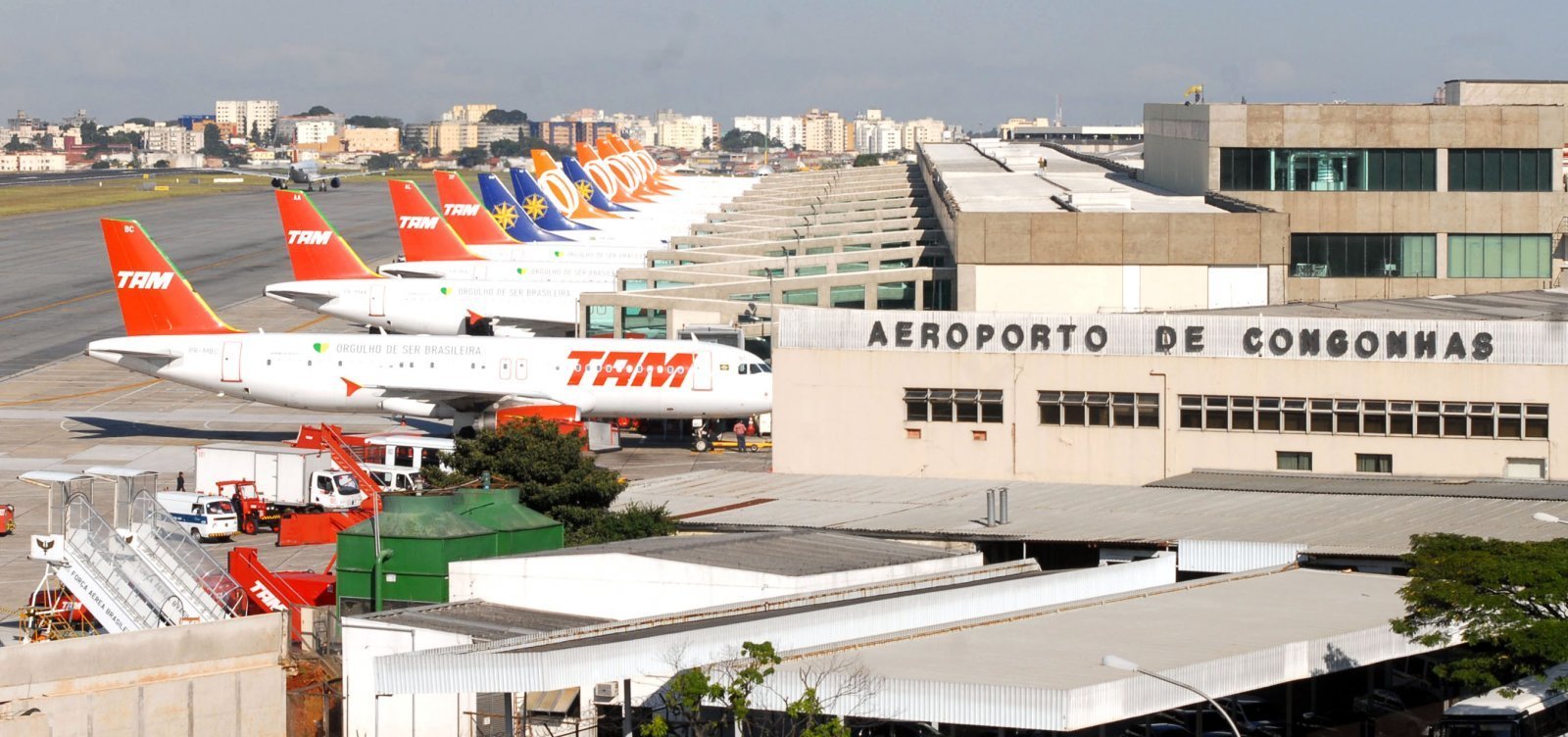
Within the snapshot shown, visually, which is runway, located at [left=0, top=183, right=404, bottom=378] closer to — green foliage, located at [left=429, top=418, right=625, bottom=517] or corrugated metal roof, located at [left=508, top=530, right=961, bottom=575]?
green foliage, located at [left=429, top=418, right=625, bottom=517]

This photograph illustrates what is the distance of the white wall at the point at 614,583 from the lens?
125 feet

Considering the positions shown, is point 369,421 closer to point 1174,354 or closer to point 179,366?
point 179,366

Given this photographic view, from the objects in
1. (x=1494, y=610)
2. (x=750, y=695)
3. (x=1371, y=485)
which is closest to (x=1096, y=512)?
(x=1371, y=485)

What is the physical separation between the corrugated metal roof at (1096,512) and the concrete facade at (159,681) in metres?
12.1

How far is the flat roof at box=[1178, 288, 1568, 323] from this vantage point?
63406 millimetres

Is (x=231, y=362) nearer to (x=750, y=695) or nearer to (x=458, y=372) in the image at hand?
(x=458, y=372)

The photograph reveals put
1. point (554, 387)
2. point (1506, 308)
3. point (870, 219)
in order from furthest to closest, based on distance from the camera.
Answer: point (870, 219)
point (554, 387)
point (1506, 308)

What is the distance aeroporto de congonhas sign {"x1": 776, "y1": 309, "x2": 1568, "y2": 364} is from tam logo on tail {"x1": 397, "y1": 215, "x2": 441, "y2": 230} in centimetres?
6243

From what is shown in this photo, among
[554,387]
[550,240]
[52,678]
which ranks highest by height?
[550,240]

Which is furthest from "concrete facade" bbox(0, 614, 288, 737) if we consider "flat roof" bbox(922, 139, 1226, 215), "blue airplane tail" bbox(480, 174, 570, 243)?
"blue airplane tail" bbox(480, 174, 570, 243)

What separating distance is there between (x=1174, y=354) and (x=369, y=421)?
1690 inches

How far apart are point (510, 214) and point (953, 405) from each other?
86027 mm

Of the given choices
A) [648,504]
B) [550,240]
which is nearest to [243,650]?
[648,504]

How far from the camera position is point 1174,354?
5616cm
